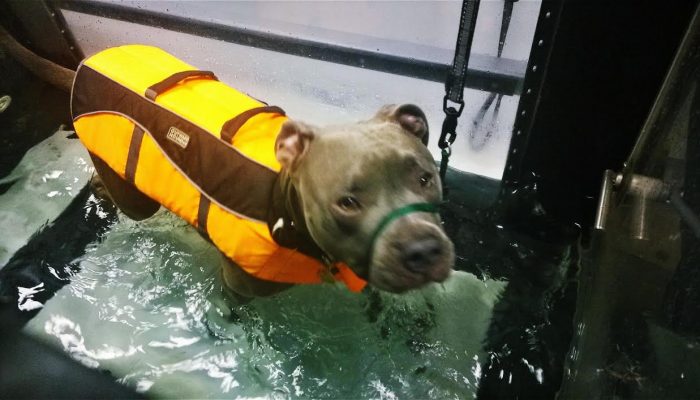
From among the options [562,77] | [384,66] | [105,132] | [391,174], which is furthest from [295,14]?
[391,174]

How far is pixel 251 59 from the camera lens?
345 centimetres

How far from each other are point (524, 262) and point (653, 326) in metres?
1.33

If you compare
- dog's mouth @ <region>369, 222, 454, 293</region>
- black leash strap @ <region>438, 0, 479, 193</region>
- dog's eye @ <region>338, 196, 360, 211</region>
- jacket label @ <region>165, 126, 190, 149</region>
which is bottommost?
jacket label @ <region>165, 126, 190, 149</region>

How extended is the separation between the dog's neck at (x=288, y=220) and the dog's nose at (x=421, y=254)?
1.67ft

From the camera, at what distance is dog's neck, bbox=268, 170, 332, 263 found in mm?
1790

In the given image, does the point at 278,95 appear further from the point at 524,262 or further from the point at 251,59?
the point at 524,262

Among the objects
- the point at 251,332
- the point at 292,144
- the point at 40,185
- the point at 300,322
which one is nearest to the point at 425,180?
the point at 292,144

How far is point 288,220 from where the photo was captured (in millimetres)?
1855

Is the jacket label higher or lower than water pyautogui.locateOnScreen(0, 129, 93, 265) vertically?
higher

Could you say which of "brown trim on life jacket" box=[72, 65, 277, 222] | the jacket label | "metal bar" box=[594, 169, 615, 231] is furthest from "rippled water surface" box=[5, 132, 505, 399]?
the jacket label

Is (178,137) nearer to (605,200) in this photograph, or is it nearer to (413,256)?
(413,256)

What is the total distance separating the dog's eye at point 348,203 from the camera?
4.94 feet

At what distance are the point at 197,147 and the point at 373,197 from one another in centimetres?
102

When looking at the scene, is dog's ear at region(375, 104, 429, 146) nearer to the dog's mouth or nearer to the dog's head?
the dog's head
